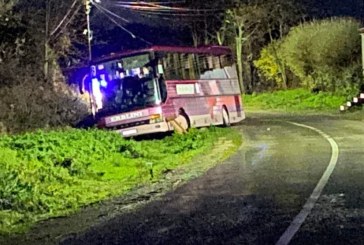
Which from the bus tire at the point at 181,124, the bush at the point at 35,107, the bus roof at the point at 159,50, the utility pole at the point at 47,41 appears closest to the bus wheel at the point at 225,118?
the bus roof at the point at 159,50

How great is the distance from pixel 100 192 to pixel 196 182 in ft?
5.79

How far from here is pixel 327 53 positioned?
169ft

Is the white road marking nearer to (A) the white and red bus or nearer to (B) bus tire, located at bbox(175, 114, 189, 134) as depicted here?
(B) bus tire, located at bbox(175, 114, 189, 134)

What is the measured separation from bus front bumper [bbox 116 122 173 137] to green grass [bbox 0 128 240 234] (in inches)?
140

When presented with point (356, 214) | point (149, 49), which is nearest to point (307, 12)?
point (149, 49)

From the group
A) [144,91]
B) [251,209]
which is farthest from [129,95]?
[251,209]

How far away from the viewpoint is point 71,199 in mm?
13016

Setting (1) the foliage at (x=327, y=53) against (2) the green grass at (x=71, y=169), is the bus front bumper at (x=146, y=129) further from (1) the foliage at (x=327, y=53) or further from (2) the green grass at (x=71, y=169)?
(1) the foliage at (x=327, y=53)

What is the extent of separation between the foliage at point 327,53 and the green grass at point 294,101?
961 millimetres

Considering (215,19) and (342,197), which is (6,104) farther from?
(215,19)

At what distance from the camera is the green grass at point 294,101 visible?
4805 cm

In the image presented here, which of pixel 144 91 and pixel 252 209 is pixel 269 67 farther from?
pixel 252 209

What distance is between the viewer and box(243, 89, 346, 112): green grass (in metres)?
48.0

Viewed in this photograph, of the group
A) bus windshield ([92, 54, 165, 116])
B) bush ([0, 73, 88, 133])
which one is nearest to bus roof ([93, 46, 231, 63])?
bus windshield ([92, 54, 165, 116])
